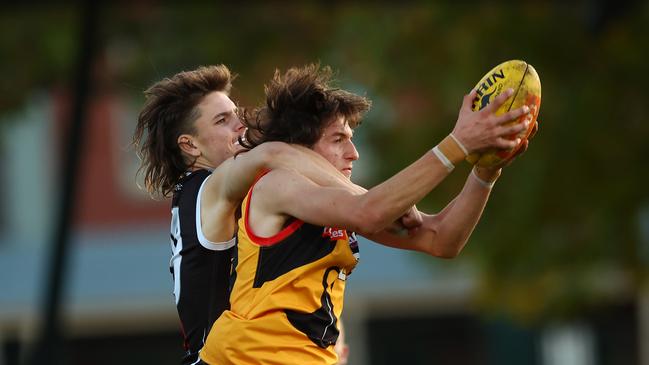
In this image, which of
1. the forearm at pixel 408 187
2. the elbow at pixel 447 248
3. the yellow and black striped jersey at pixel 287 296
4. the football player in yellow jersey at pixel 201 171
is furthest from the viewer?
the elbow at pixel 447 248

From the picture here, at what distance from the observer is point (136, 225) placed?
26062mm

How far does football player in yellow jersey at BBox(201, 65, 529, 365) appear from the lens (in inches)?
199

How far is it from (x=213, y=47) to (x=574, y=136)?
3.39 meters

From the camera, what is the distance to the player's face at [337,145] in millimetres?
5555

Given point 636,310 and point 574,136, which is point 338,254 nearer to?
point 574,136

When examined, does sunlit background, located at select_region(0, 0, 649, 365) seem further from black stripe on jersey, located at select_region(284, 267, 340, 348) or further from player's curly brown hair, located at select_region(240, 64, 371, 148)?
black stripe on jersey, located at select_region(284, 267, 340, 348)

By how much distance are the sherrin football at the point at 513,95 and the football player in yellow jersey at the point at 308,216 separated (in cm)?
3

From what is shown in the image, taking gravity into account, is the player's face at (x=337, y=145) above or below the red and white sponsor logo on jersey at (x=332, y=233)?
above

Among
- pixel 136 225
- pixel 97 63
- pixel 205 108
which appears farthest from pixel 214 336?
pixel 136 225

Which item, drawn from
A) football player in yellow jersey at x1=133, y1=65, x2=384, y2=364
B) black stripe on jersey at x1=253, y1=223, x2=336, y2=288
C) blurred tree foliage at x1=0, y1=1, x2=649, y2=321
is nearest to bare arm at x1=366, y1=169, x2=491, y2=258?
black stripe on jersey at x1=253, y1=223, x2=336, y2=288

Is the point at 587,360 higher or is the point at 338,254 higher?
the point at 587,360

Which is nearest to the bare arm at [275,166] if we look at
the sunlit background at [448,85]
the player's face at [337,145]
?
the player's face at [337,145]

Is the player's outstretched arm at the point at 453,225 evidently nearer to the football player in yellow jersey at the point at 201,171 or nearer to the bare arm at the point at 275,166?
the bare arm at the point at 275,166

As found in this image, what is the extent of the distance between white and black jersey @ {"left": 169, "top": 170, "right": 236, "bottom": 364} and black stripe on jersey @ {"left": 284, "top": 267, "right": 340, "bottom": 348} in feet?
1.86
